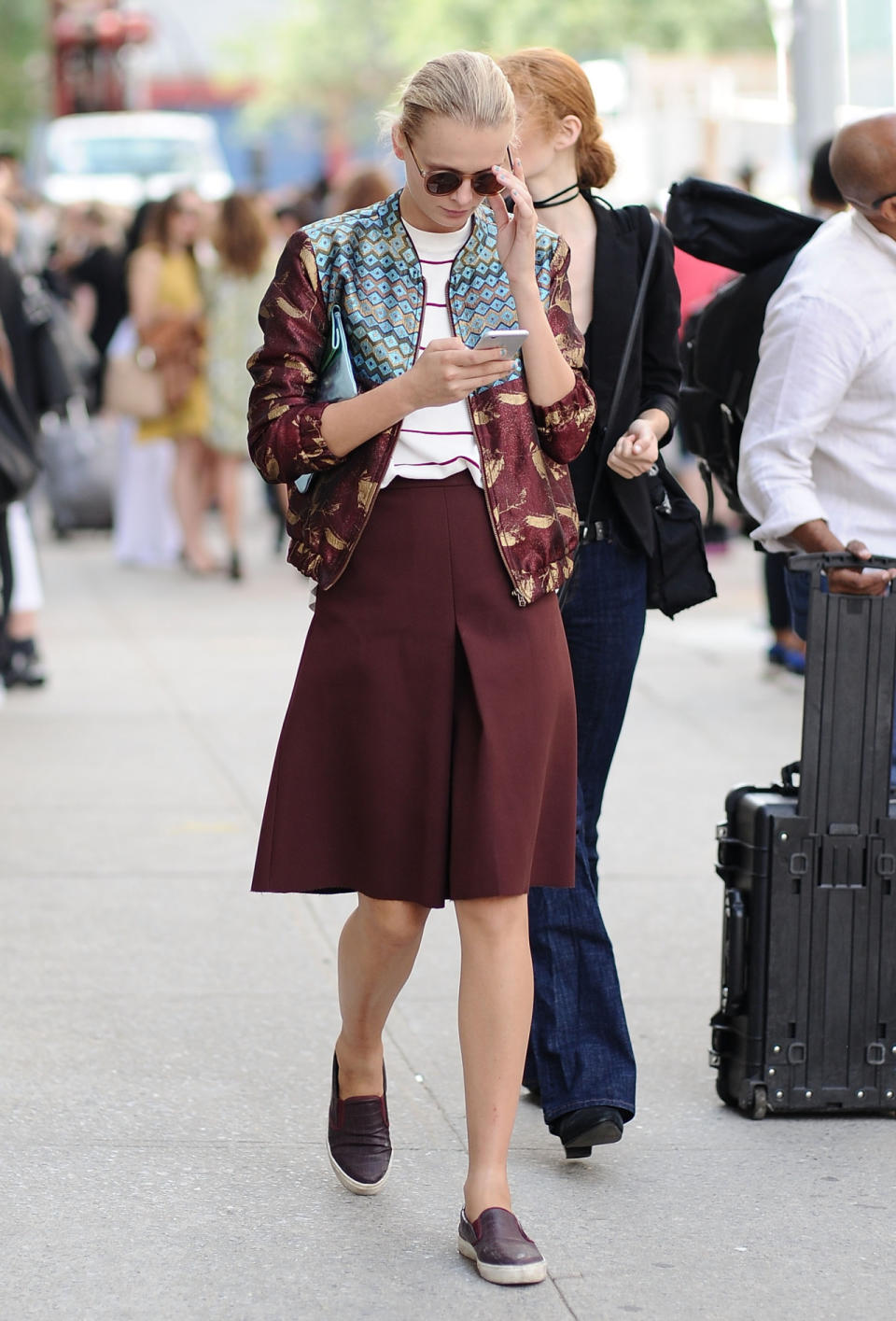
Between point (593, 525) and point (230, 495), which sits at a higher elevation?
point (593, 525)

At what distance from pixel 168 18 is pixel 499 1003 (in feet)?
238

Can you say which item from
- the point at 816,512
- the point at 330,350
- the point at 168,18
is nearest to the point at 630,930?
the point at 816,512

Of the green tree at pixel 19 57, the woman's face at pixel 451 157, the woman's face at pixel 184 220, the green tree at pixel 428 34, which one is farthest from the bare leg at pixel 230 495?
the green tree at pixel 19 57

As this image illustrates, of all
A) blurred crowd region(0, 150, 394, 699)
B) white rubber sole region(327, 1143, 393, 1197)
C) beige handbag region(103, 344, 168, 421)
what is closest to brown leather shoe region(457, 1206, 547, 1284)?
white rubber sole region(327, 1143, 393, 1197)

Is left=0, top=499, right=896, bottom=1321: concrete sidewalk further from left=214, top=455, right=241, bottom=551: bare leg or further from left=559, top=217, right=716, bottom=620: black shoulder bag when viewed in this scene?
left=214, top=455, right=241, bottom=551: bare leg

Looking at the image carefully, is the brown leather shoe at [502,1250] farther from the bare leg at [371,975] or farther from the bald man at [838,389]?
the bald man at [838,389]

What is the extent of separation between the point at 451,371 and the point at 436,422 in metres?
0.24

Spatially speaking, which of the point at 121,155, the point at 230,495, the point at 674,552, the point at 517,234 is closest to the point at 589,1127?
the point at 674,552

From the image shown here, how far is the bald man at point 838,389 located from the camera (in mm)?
4133

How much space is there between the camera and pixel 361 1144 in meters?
3.79

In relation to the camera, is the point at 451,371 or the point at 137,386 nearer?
the point at 451,371

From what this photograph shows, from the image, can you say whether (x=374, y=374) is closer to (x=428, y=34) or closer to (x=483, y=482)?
(x=483, y=482)

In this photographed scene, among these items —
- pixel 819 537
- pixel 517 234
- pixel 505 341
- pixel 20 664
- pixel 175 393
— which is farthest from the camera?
pixel 175 393

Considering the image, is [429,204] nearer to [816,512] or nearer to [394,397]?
[394,397]
